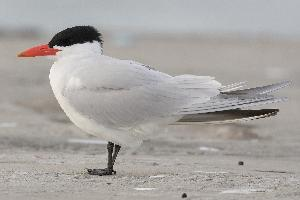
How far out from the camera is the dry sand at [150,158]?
234 inches

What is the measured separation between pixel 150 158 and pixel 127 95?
1266mm

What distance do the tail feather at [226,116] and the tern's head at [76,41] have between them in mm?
768

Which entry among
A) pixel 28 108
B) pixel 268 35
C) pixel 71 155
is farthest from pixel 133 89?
A: pixel 268 35

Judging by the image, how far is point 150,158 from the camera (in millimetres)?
7793

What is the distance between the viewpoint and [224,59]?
21047 mm

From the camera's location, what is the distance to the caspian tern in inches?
258

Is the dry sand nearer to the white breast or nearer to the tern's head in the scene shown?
the white breast

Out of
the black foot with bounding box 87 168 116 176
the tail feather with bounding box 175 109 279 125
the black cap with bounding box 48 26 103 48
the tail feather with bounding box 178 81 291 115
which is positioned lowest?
the black foot with bounding box 87 168 116 176

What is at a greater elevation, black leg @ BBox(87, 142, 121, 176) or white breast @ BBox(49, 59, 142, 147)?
white breast @ BBox(49, 59, 142, 147)

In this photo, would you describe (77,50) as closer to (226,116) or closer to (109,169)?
(109,169)

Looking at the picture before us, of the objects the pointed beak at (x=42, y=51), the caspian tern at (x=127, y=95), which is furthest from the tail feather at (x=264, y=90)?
the pointed beak at (x=42, y=51)

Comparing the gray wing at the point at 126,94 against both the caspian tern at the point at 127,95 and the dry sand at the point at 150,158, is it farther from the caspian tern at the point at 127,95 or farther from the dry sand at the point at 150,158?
the dry sand at the point at 150,158

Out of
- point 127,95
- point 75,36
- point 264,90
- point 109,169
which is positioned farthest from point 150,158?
point 264,90

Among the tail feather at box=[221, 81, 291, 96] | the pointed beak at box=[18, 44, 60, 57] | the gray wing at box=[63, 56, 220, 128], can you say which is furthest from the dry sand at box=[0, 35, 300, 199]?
the pointed beak at box=[18, 44, 60, 57]
